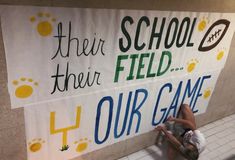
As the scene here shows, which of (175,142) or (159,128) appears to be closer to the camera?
(175,142)

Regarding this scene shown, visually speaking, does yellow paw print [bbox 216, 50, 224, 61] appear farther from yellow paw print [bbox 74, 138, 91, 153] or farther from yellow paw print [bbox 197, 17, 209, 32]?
yellow paw print [bbox 74, 138, 91, 153]

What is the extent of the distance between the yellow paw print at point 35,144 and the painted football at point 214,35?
7.50 ft

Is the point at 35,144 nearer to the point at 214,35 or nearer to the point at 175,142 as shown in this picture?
the point at 175,142

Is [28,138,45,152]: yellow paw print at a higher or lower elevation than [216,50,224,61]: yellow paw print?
lower

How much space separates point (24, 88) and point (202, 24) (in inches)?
87.3

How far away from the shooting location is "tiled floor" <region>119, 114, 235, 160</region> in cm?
335

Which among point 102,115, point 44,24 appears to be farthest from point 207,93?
point 44,24

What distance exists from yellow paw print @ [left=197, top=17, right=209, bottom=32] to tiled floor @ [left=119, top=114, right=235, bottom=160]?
187cm

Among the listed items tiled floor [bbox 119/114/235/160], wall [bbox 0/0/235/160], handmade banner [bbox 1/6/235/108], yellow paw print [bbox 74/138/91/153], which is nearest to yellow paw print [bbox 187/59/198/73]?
handmade banner [bbox 1/6/235/108]

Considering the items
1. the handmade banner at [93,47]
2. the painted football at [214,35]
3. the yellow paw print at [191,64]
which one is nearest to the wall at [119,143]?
the handmade banner at [93,47]

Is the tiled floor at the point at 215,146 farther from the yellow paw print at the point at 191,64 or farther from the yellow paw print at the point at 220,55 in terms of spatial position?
the yellow paw print at the point at 220,55

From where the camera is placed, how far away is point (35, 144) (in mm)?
2307

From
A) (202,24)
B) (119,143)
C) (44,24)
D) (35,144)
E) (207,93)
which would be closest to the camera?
(44,24)

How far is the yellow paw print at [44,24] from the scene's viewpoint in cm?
178
